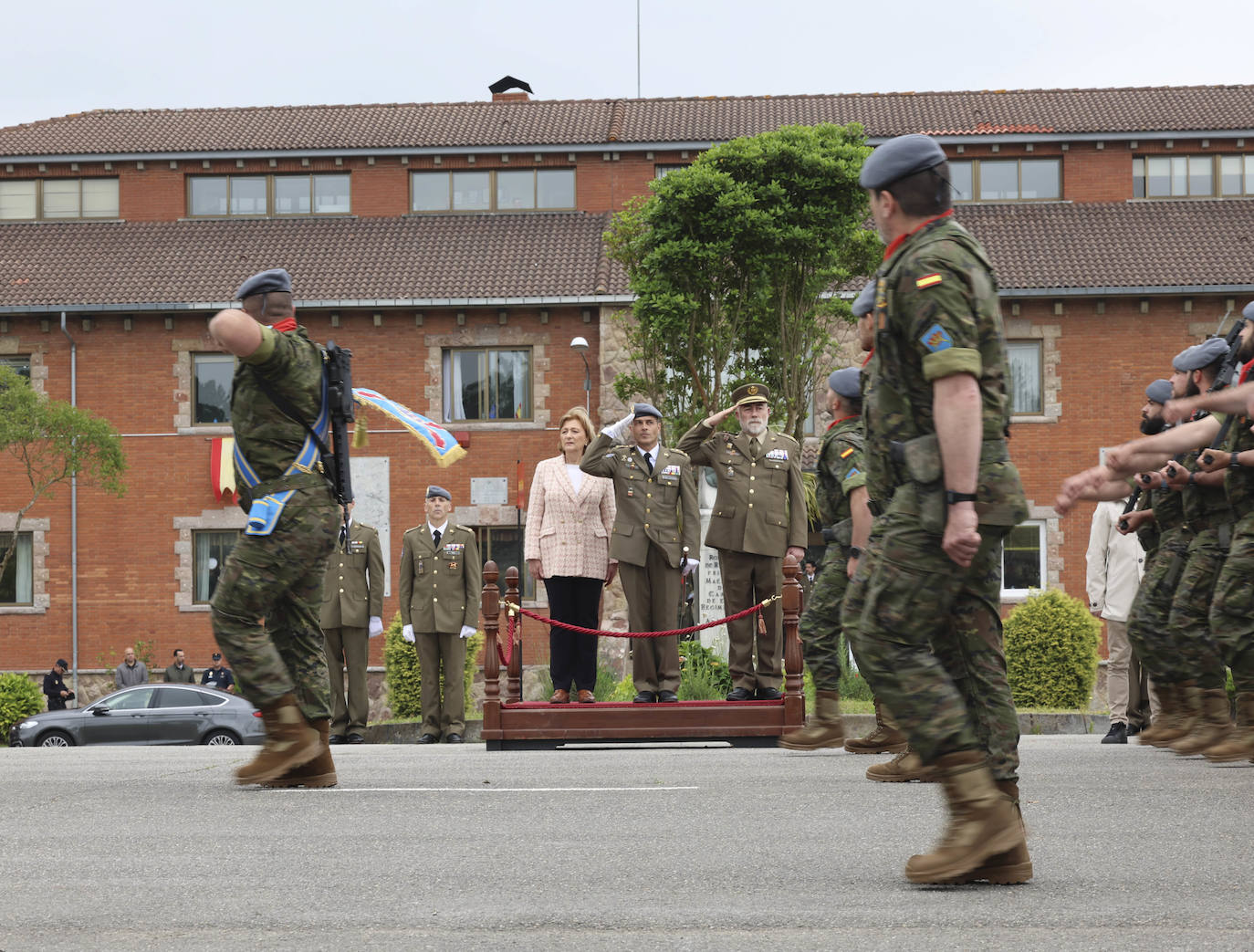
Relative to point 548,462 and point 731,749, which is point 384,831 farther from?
point 548,462

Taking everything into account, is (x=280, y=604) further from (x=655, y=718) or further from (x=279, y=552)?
(x=655, y=718)

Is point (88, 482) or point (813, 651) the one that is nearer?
point (813, 651)

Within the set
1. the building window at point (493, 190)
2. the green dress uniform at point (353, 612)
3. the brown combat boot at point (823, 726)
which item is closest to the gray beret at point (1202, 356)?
the brown combat boot at point (823, 726)

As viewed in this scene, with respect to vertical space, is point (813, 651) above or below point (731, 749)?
above

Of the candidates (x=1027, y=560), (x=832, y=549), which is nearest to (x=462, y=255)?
(x=1027, y=560)

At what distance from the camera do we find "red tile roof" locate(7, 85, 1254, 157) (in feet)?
108

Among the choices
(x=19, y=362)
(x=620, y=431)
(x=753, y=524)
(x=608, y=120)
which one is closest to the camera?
(x=753, y=524)

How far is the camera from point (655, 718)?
10984 mm

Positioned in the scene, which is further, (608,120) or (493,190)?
(608,120)

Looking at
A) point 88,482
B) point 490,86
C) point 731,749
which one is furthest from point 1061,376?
point 731,749

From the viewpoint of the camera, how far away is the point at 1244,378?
7.98 metres

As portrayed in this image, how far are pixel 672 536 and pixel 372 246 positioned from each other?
2146 centimetres

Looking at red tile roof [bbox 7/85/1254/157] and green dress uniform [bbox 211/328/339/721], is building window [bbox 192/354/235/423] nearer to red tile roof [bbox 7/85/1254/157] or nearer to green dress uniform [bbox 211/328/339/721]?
red tile roof [bbox 7/85/1254/157]

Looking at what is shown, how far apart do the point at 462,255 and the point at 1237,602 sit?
2451cm
